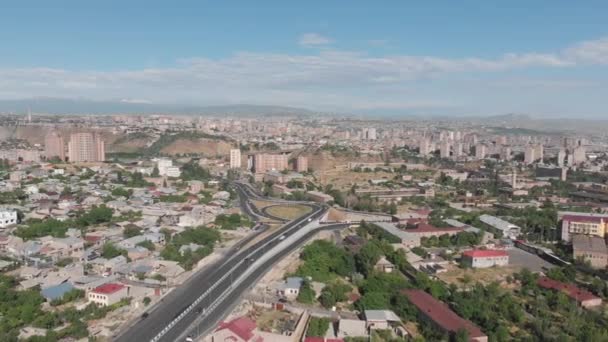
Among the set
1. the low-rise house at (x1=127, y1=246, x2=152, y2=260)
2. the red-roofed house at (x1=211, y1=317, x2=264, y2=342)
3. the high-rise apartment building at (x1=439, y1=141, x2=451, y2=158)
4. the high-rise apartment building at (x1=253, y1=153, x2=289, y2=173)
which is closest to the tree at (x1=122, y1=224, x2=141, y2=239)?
the low-rise house at (x1=127, y1=246, x2=152, y2=260)

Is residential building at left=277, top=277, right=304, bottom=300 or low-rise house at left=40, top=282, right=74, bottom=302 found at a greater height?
low-rise house at left=40, top=282, right=74, bottom=302

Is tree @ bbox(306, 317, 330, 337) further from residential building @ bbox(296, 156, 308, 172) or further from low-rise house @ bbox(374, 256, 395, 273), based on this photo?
residential building @ bbox(296, 156, 308, 172)

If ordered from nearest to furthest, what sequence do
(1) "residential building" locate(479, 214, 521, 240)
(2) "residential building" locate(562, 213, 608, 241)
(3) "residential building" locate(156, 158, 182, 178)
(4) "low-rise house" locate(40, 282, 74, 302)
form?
1. (4) "low-rise house" locate(40, 282, 74, 302)
2. (2) "residential building" locate(562, 213, 608, 241)
3. (1) "residential building" locate(479, 214, 521, 240)
4. (3) "residential building" locate(156, 158, 182, 178)

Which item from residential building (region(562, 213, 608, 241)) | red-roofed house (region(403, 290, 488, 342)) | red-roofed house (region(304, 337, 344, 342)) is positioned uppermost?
residential building (region(562, 213, 608, 241))

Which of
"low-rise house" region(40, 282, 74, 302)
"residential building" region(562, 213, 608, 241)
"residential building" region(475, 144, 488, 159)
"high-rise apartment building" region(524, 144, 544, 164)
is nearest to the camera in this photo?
"low-rise house" region(40, 282, 74, 302)

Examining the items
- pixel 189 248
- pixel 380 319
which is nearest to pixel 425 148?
pixel 189 248

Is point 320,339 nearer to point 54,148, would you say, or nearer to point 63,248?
point 63,248

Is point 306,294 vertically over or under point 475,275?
over

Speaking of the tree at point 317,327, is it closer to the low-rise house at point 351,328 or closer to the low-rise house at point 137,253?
the low-rise house at point 351,328
